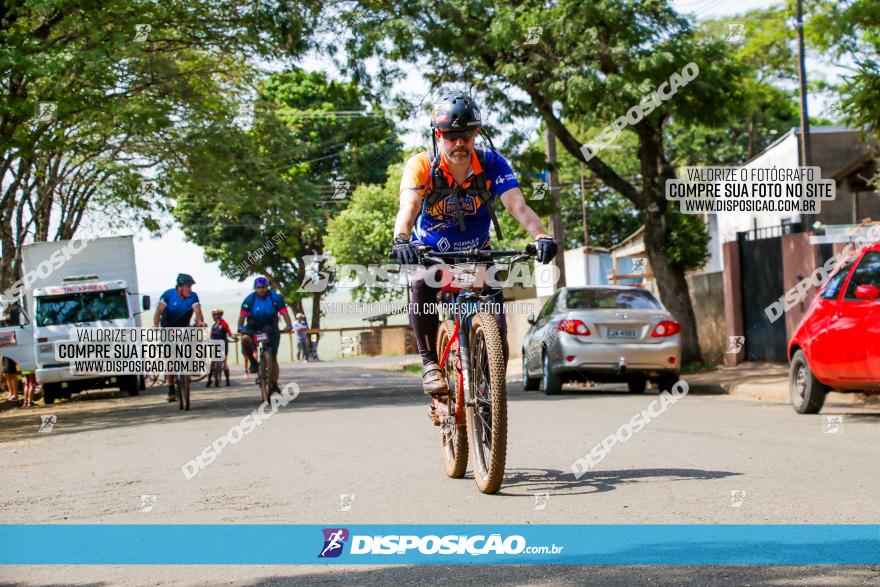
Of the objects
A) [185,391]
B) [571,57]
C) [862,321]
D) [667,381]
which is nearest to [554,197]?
[571,57]

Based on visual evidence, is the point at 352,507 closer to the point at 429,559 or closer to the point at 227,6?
the point at 429,559

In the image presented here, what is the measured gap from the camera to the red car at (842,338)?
36.3ft

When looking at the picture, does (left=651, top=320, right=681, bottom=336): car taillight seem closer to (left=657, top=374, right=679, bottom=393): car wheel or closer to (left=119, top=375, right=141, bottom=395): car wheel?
(left=657, top=374, right=679, bottom=393): car wheel

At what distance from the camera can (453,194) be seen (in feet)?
23.5

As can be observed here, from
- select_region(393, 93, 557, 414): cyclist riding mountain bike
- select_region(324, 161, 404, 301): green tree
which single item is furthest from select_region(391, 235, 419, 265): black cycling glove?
select_region(324, 161, 404, 301): green tree

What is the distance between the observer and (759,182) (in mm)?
28641

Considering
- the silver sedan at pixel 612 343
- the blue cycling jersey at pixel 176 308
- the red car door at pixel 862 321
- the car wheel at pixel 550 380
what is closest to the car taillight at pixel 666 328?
the silver sedan at pixel 612 343

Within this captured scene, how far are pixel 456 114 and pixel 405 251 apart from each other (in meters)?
0.89

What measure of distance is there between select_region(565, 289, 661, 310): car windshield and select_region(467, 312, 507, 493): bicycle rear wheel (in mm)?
10011

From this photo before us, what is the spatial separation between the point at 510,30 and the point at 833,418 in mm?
9948

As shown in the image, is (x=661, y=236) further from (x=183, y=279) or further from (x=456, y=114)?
(x=456, y=114)

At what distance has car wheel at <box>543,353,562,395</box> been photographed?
55.3ft

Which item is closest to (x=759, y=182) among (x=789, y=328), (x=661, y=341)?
(x=789, y=328)

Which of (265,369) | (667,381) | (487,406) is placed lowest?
(667,381)
